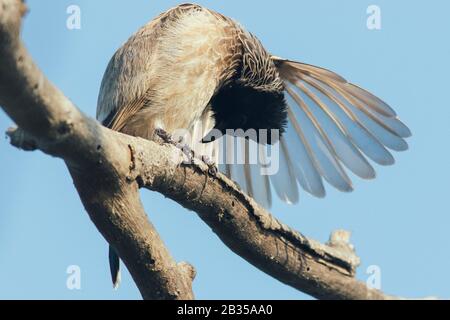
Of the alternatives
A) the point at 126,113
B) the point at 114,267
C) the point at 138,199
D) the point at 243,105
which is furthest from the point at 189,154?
the point at 243,105

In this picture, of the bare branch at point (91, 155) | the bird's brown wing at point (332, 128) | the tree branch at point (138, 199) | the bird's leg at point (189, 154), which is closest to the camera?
the bare branch at point (91, 155)

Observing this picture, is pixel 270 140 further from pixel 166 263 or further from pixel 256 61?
pixel 166 263

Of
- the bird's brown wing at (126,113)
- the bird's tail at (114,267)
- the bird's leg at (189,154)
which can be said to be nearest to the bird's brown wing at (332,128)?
the bird's brown wing at (126,113)

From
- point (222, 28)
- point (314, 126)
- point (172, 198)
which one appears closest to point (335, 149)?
point (314, 126)

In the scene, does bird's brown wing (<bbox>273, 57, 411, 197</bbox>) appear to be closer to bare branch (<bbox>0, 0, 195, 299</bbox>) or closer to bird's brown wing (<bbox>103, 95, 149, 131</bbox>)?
bird's brown wing (<bbox>103, 95, 149, 131</bbox>)

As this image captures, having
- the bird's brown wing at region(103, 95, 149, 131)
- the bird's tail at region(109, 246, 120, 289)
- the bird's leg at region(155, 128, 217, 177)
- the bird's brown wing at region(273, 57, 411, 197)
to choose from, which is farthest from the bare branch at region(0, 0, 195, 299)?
the bird's brown wing at region(273, 57, 411, 197)

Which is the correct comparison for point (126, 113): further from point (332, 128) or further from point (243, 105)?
point (332, 128)

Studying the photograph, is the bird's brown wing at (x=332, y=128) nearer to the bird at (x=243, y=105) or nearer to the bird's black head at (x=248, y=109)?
the bird at (x=243, y=105)

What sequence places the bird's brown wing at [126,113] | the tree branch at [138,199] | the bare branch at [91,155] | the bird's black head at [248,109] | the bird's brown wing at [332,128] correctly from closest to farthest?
the bare branch at [91,155] < the tree branch at [138,199] < the bird's brown wing at [126,113] < the bird's black head at [248,109] < the bird's brown wing at [332,128]

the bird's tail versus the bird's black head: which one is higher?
the bird's black head

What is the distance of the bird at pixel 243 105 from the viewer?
16.8 feet

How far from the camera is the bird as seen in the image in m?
5.11

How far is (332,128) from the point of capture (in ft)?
20.8

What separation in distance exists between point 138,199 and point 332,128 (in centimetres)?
305
